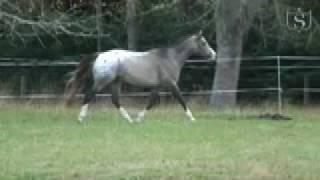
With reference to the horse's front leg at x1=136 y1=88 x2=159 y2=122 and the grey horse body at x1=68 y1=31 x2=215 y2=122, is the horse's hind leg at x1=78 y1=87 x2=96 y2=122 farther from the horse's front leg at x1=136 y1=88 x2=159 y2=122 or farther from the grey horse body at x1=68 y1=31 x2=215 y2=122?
the horse's front leg at x1=136 y1=88 x2=159 y2=122

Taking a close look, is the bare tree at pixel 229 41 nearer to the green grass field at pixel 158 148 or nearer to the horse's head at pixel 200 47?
the horse's head at pixel 200 47

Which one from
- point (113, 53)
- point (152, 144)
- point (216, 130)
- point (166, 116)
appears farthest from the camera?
point (166, 116)

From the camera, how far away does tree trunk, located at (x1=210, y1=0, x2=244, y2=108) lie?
2334 cm

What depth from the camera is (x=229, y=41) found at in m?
24.2

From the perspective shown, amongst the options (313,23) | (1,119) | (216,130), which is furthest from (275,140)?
(313,23)

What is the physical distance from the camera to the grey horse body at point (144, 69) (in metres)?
17.2

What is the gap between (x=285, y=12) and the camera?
25.2 m

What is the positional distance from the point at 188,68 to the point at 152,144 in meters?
15.9

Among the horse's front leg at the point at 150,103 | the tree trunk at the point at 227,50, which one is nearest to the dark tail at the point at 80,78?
the horse's front leg at the point at 150,103

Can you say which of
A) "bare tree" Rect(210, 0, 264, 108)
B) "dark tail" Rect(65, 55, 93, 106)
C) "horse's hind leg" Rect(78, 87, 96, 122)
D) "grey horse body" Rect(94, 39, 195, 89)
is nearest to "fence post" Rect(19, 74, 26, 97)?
"bare tree" Rect(210, 0, 264, 108)

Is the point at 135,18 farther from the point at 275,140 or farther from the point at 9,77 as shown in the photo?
the point at 275,140

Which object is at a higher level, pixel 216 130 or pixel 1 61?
pixel 216 130

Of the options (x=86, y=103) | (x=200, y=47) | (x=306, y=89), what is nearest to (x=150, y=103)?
(x=86, y=103)

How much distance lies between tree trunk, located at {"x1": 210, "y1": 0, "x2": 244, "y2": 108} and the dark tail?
18.9ft
